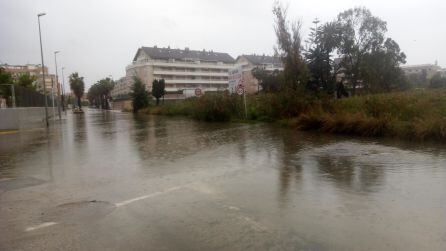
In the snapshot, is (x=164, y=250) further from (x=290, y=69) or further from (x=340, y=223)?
(x=290, y=69)

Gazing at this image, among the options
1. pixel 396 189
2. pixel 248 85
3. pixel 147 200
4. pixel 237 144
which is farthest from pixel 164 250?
pixel 248 85

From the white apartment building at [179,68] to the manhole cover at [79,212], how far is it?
10020cm

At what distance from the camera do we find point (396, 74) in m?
52.5

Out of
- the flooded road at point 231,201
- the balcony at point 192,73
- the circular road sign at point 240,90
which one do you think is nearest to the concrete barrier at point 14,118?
the circular road sign at point 240,90

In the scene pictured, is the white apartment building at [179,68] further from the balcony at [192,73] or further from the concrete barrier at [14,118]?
the concrete barrier at [14,118]

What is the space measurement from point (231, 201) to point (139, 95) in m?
61.6

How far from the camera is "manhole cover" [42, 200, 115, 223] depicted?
5.98m

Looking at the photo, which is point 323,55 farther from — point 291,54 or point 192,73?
point 192,73

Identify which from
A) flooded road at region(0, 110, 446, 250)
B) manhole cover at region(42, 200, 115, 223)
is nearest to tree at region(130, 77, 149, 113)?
flooded road at region(0, 110, 446, 250)

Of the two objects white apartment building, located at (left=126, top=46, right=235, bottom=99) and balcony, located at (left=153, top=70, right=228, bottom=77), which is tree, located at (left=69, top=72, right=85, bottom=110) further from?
balcony, located at (left=153, top=70, right=228, bottom=77)

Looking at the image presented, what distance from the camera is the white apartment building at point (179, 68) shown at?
112m

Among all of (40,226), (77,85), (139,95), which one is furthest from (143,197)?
(77,85)

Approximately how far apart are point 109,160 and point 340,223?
321 inches

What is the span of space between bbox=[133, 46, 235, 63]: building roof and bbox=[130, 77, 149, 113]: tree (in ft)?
155
